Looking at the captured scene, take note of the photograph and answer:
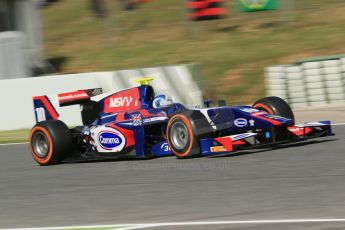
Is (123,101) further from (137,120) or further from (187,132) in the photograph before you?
(187,132)

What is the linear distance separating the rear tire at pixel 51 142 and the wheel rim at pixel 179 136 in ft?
5.48

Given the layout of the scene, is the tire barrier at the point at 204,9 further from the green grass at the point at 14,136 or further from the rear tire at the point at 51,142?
the rear tire at the point at 51,142

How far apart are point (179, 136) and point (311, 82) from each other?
301 inches

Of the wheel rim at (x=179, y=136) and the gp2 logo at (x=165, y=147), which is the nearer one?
the wheel rim at (x=179, y=136)

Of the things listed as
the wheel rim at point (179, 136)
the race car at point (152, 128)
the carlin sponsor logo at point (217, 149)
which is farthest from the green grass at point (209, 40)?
the carlin sponsor logo at point (217, 149)

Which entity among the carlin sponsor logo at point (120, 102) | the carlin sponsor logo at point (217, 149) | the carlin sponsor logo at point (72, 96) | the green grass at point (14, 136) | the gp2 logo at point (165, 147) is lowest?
the carlin sponsor logo at point (217, 149)

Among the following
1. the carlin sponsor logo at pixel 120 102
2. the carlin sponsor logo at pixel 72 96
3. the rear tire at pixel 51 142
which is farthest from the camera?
the carlin sponsor logo at pixel 72 96

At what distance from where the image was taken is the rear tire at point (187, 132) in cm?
916

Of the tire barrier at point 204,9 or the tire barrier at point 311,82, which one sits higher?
the tire barrier at point 204,9

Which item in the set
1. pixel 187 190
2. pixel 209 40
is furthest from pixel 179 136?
pixel 209 40

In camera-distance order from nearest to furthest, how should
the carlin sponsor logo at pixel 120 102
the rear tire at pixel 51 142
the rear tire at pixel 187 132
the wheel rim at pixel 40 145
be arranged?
the rear tire at pixel 187 132 → the rear tire at pixel 51 142 → the carlin sponsor logo at pixel 120 102 → the wheel rim at pixel 40 145

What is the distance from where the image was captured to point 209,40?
24.3m

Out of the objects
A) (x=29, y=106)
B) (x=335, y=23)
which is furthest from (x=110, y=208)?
(x=335, y=23)

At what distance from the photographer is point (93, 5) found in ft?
94.1
